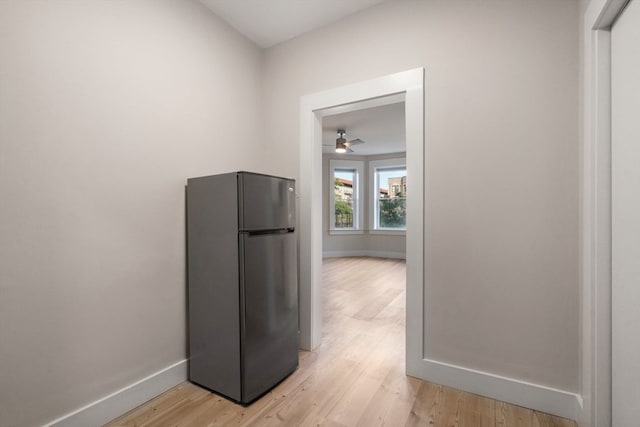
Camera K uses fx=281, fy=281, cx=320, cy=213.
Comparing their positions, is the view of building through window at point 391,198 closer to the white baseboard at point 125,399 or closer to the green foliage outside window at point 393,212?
the green foliage outside window at point 393,212

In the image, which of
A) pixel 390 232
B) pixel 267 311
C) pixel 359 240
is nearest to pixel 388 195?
pixel 390 232

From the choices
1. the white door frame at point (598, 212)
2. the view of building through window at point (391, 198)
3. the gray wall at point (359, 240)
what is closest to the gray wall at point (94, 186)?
the white door frame at point (598, 212)

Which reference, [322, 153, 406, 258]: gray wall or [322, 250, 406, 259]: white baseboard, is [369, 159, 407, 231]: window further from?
[322, 250, 406, 259]: white baseboard

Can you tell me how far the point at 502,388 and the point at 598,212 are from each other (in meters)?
1.12

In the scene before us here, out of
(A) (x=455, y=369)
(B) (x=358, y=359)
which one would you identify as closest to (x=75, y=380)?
(B) (x=358, y=359)

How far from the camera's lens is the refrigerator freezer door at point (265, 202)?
1624mm

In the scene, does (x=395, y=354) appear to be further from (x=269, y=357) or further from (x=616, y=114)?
(x=616, y=114)

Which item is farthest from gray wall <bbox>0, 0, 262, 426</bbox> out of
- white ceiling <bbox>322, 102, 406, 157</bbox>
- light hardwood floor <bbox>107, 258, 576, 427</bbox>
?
white ceiling <bbox>322, 102, 406, 157</bbox>

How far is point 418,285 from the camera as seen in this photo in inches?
73.2

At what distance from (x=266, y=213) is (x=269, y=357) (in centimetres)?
91

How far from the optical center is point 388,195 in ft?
23.7

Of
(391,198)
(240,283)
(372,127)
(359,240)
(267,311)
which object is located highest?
(372,127)

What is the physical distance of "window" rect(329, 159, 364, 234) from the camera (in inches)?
282

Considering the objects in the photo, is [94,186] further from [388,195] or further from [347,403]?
[388,195]
